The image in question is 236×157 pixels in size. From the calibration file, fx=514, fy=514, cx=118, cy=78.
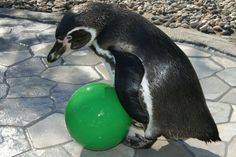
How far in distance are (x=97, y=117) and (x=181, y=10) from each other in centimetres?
340

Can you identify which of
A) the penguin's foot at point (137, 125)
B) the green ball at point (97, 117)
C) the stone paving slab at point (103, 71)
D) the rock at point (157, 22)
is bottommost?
the stone paving slab at point (103, 71)

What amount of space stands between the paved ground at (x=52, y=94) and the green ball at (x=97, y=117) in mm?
338

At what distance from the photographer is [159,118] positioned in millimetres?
3443

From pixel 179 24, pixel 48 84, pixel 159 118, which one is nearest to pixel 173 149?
Result: pixel 159 118

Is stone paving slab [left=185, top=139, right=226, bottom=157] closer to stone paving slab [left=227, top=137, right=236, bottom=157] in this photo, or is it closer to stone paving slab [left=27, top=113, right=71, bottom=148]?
stone paving slab [left=227, top=137, right=236, bottom=157]

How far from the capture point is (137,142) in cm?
386

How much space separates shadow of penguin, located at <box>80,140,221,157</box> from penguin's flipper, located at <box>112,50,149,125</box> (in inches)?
23.2

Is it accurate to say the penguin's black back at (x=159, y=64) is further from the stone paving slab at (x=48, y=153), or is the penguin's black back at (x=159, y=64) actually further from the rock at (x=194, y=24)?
the rock at (x=194, y=24)

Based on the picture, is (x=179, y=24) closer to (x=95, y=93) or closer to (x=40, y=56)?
(x=40, y=56)

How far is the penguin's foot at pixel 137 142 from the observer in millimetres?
3804

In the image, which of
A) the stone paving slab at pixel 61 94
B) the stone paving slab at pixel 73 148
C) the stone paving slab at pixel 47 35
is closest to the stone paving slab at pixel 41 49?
the stone paving slab at pixel 47 35

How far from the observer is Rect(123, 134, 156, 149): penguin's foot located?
380 centimetres

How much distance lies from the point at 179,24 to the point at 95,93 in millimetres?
2817

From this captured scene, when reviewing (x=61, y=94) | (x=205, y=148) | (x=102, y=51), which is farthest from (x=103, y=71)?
(x=102, y=51)
